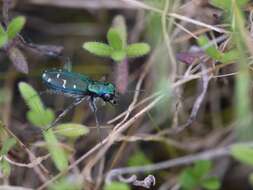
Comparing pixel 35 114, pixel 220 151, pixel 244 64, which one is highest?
pixel 244 64

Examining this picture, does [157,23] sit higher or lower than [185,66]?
higher

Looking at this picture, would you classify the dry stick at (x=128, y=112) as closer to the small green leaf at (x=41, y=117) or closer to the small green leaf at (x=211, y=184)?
the small green leaf at (x=41, y=117)

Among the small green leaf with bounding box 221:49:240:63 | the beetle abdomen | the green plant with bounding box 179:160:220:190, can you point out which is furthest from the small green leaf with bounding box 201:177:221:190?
the beetle abdomen

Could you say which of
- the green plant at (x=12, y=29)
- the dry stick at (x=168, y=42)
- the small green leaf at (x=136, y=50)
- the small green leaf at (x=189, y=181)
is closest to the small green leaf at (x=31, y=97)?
the green plant at (x=12, y=29)

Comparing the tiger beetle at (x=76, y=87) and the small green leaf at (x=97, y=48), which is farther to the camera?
the tiger beetle at (x=76, y=87)

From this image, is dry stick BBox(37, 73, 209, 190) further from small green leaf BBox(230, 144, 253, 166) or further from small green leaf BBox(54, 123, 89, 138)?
small green leaf BBox(230, 144, 253, 166)

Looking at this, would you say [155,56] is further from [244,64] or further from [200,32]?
[244,64]

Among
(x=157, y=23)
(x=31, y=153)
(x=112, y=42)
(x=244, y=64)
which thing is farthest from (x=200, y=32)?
(x=31, y=153)

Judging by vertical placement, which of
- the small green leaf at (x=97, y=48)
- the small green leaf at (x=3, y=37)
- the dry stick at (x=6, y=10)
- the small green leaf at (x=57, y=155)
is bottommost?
the small green leaf at (x=57, y=155)
